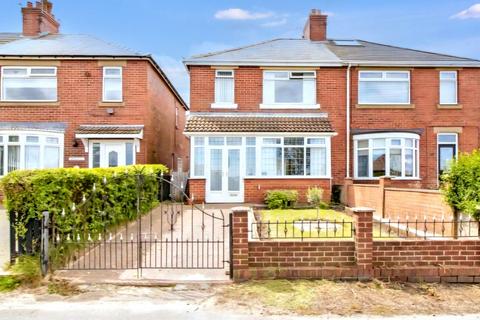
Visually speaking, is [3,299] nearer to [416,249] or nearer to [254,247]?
[254,247]

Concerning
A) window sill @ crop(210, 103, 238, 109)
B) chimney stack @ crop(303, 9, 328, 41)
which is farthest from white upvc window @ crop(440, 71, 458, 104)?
window sill @ crop(210, 103, 238, 109)

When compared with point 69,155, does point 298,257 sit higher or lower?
lower

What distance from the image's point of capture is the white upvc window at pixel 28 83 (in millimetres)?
16938

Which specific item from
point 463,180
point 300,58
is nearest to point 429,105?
point 300,58

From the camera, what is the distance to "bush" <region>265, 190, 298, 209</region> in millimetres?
15312

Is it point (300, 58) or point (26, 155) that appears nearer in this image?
point (26, 155)

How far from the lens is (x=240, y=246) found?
20.8 feet

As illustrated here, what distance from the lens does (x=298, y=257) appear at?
6.45 metres

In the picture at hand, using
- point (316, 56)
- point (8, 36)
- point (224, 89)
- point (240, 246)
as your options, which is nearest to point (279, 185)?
point (224, 89)

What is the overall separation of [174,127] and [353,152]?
12.0 m

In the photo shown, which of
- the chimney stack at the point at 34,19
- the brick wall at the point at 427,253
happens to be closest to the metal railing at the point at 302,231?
the brick wall at the point at 427,253

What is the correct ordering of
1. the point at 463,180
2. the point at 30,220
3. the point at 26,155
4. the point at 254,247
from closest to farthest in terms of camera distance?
the point at 254,247 → the point at 30,220 → the point at 463,180 → the point at 26,155

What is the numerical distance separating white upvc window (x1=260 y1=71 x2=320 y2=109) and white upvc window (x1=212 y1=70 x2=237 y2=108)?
137cm

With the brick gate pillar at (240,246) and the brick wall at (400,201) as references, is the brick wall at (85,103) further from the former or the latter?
the brick gate pillar at (240,246)
